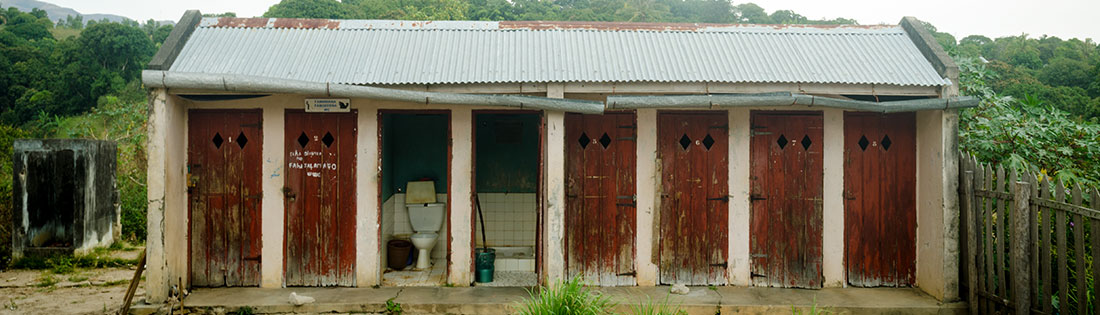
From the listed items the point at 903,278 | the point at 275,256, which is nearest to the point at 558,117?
the point at 275,256

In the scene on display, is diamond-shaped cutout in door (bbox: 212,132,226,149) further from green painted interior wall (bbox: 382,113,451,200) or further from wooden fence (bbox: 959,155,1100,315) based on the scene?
wooden fence (bbox: 959,155,1100,315)

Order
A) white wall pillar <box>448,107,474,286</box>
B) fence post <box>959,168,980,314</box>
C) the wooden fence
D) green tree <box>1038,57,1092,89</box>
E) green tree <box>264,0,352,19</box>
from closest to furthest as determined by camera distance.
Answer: the wooden fence < fence post <box>959,168,980,314</box> < white wall pillar <box>448,107,474,286</box> < green tree <box>1038,57,1092,89</box> < green tree <box>264,0,352,19</box>

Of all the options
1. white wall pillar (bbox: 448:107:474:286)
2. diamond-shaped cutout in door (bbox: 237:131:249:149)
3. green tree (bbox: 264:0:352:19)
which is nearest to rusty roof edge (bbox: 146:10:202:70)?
diamond-shaped cutout in door (bbox: 237:131:249:149)

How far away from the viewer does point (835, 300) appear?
5586 mm

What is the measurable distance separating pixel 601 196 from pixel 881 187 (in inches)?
113

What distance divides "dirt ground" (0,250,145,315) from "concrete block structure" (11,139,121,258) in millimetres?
550

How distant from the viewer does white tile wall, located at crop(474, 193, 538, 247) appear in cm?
764

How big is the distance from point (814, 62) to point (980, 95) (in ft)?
9.48

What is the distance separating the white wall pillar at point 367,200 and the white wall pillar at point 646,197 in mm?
2656

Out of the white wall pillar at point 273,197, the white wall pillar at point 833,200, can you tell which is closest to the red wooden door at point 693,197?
the white wall pillar at point 833,200

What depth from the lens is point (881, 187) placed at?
19.5ft

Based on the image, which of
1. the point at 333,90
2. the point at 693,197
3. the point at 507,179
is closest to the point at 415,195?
the point at 507,179

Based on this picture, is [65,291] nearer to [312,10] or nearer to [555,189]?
[555,189]

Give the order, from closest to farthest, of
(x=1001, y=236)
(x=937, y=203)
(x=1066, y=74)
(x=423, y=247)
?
1. (x=1001, y=236)
2. (x=937, y=203)
3. (x=423, y=247)
4. (x=1066, y=74)
